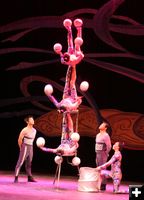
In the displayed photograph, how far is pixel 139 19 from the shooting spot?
890cm

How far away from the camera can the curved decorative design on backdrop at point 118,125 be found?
28.9 feet

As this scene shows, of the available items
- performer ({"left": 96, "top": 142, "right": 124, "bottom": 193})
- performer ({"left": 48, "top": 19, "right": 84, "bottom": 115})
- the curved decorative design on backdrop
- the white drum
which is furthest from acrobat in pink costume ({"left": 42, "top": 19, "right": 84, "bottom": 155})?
the curved decorative design on backdrop

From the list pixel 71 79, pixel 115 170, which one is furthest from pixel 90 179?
pixel 71 79

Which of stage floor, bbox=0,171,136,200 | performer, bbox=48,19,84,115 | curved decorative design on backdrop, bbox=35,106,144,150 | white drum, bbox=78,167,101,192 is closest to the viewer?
stage floor, bbox=0,171,136,200

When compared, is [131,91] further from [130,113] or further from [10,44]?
[10,44]

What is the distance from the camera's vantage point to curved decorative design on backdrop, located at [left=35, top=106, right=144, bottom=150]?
8.82 meters

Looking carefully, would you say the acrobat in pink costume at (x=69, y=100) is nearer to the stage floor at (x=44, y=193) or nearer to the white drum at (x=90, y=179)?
the white drum at (x=90, y=179)

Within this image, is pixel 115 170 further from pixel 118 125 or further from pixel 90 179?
pixel 118 125

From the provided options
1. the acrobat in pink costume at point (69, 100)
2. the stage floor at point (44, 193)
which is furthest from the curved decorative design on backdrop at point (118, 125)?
the acrobat in pink costume at point (69, 100)

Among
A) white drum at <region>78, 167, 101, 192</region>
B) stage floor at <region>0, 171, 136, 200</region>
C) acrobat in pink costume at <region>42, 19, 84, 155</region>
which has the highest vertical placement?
acrobat in pink costume at <region>42, 19, 84, 155</region>

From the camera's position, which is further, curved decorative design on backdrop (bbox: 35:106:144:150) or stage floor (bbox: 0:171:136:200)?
curved decorative design on backdrop (bbox: 35:106:144:150)

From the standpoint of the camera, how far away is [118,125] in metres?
8.98

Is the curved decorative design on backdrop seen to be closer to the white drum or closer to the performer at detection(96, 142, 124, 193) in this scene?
the performer at detection(96, 142, 124, 193)

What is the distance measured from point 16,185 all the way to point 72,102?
1.46m
